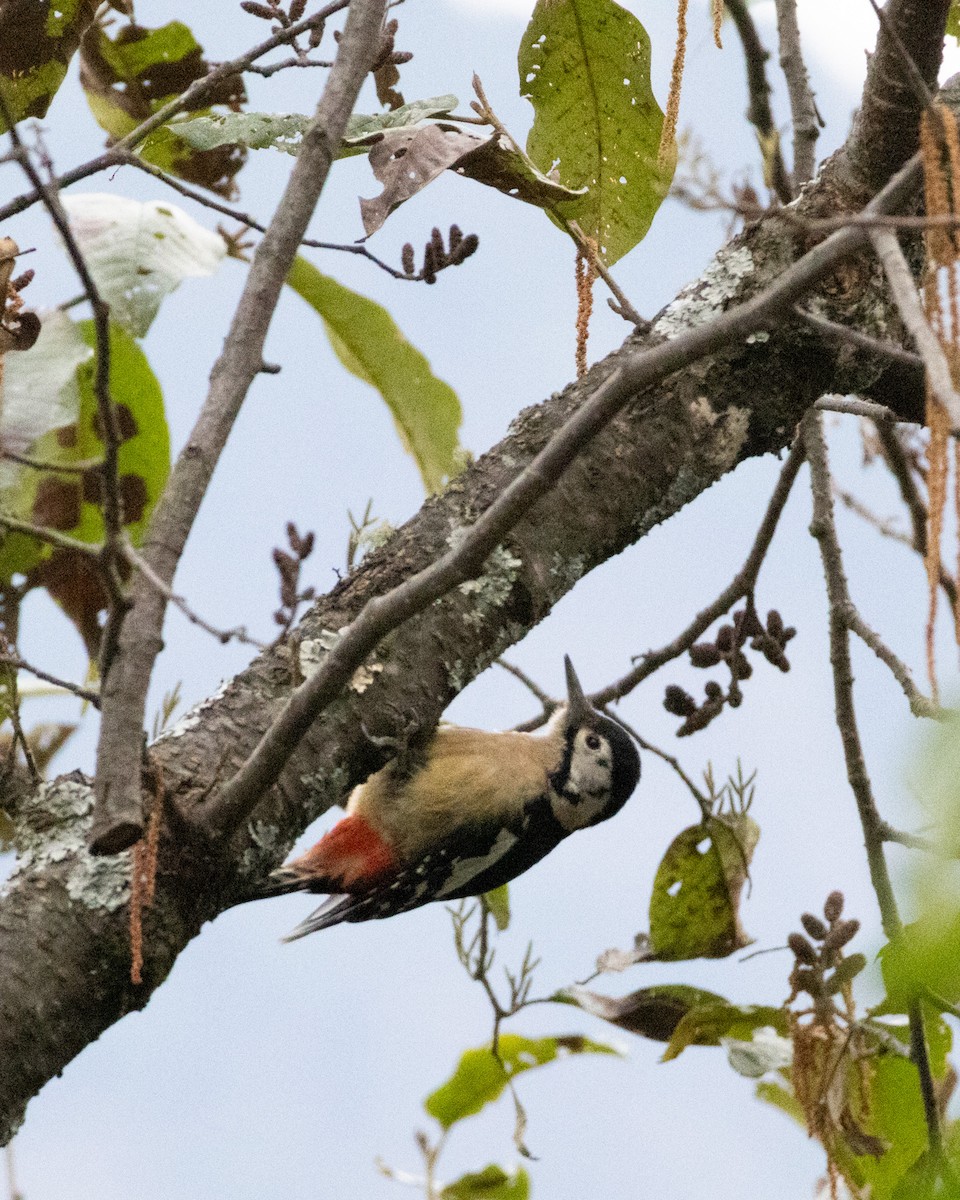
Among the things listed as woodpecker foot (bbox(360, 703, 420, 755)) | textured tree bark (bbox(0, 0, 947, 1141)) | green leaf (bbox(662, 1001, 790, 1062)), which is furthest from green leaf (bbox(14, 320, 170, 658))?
green leaf (bbox(662, 1001, 790, 1062))

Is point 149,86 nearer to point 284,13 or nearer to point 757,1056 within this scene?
point 284,13

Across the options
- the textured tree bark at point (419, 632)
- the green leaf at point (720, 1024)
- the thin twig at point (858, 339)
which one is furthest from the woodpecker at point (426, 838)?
the thin twig at point (858, 339)

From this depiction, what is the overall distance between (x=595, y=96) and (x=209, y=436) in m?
1.37

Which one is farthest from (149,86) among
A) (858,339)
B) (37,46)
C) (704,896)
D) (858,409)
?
(704,896)

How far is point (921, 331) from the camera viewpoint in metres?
1.08

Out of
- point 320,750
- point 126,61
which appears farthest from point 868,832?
point 126,61

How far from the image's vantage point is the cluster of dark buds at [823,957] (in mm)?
2631

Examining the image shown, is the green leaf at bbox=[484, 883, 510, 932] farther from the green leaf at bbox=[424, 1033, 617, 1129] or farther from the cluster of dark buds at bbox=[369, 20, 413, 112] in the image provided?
the cluster of dark buds at bbox=[369, 20, 413, 112]

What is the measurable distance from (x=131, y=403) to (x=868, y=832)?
179cm

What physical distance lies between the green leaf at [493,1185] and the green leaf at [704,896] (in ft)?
2.24

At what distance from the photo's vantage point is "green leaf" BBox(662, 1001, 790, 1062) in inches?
115

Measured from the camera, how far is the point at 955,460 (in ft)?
3.48

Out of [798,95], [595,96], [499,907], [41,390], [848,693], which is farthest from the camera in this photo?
[499,907]

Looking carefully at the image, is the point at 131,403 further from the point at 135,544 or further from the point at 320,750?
the point at 320,750
